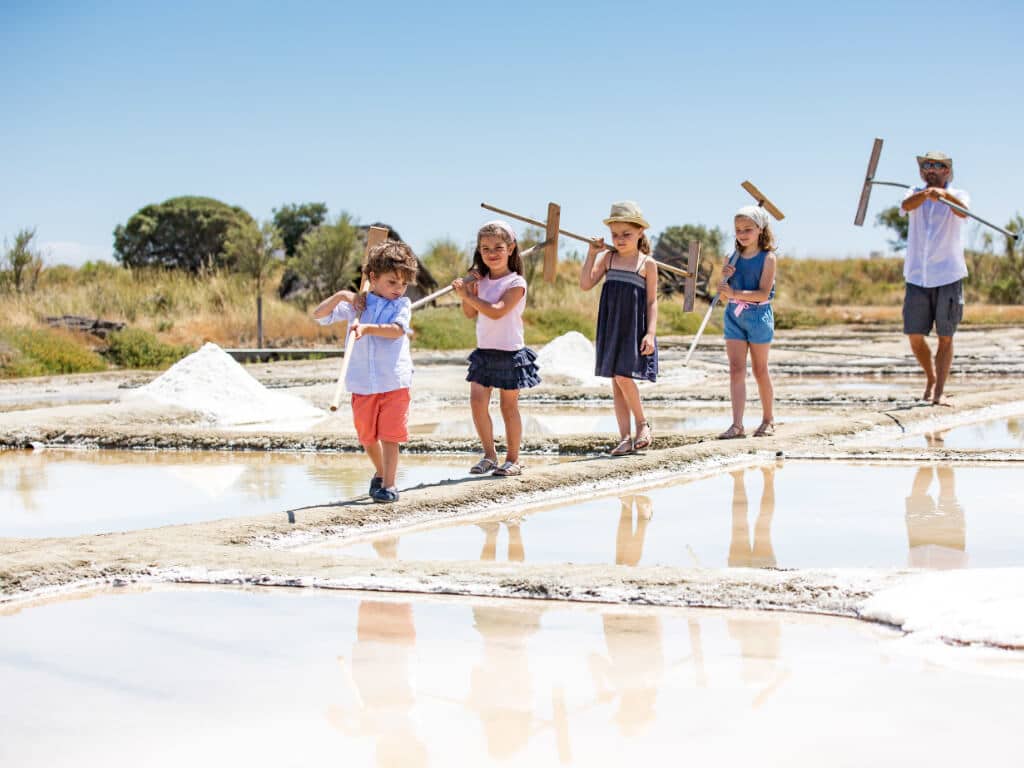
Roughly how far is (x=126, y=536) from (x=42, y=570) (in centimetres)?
54

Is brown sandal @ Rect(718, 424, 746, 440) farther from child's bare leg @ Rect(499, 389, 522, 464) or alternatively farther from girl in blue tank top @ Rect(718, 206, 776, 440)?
child's bare leg @ Rect(499, 389, 522, 464)

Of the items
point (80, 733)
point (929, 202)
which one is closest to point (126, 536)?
point (80, 733)

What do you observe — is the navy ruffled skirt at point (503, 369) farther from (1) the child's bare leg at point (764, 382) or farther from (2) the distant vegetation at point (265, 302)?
(2) the distant vegetation at point (265, 302)

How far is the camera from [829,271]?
4188 centimetres

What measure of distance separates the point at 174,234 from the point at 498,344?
39.9 metres

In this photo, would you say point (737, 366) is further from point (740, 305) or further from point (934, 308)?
point (934, 308)

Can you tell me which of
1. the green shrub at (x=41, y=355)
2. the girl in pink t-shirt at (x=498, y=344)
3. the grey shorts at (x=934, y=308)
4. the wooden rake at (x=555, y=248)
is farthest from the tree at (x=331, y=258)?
the girl in pink t-shirt at (x=498, y=344)

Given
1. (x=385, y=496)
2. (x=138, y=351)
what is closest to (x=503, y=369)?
(x=385, y=496)

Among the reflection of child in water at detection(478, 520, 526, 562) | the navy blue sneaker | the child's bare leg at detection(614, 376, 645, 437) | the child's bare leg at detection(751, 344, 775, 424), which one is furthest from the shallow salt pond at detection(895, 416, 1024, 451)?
the navy blue sneaker

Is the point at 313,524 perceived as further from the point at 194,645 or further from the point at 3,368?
the point at 3,368

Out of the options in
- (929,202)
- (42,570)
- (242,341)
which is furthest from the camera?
(242,341)

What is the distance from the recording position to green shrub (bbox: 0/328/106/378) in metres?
15.2

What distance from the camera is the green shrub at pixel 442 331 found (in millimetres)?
20750

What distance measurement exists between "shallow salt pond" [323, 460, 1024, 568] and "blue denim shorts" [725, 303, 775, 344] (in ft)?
5.43
